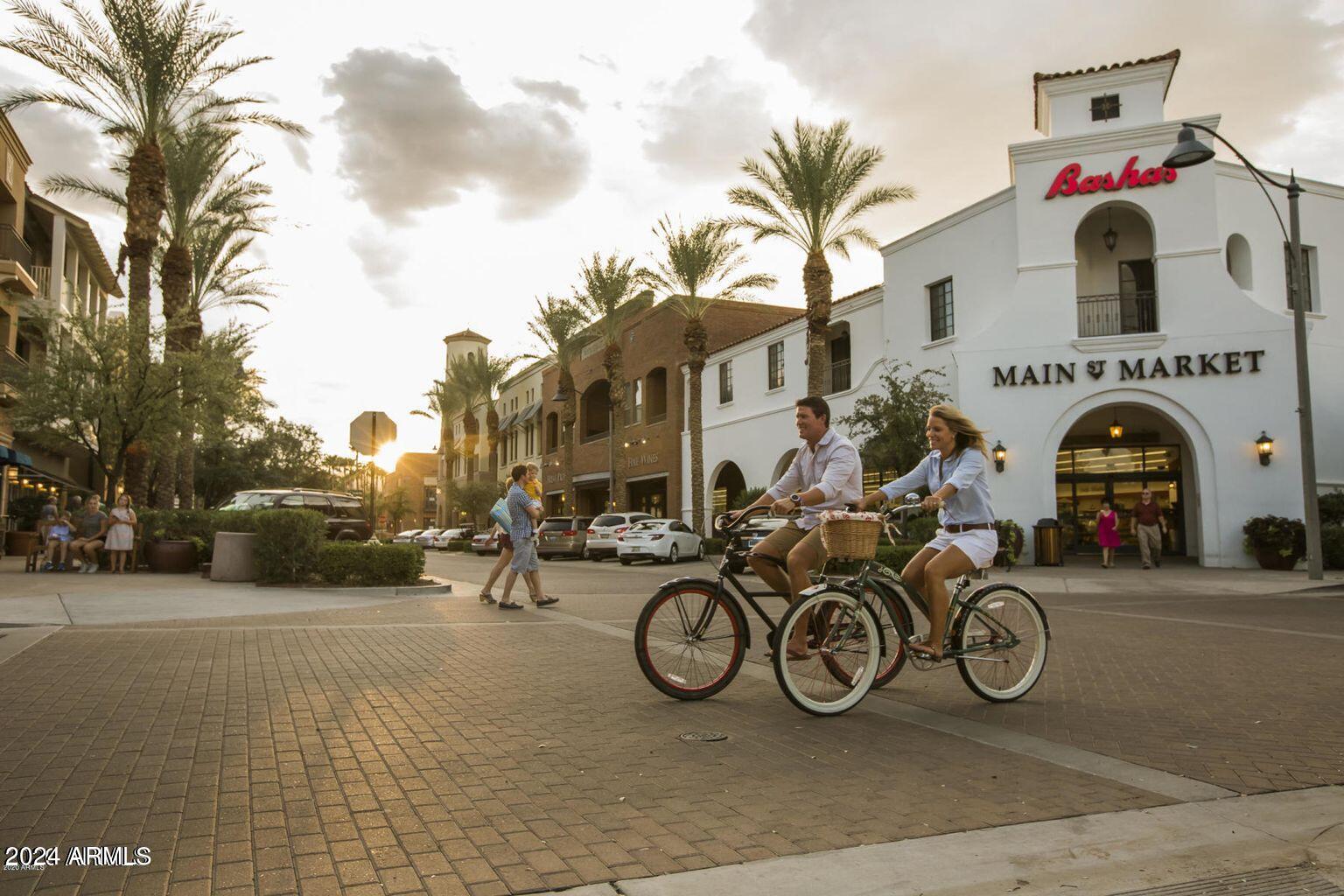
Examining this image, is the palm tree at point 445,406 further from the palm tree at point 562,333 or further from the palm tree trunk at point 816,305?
the palm tree trunk at point 816,305

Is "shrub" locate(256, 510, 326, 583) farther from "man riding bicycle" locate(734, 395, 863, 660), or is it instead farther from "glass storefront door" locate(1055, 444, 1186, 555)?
"glass storefront door" locate(1055, 444, 1186, 555)

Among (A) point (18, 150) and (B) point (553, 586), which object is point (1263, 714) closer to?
(B) point (553, 586)

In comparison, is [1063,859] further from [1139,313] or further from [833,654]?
[1139,313]

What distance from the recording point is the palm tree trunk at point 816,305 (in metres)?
25.4

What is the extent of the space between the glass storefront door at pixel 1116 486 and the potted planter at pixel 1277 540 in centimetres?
491

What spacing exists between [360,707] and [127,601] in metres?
8.21

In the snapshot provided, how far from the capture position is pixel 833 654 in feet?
18.3

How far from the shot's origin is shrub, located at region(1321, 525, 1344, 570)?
752 inches

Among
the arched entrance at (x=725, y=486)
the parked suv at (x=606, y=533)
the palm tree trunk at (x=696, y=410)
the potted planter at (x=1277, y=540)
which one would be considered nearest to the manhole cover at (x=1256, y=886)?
the potted planter at (x=1277, y=540)

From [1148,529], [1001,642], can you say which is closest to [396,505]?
[1148,529]

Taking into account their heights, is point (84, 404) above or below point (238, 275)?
below

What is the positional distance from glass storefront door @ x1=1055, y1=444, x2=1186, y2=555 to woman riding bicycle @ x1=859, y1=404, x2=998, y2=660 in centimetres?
2075

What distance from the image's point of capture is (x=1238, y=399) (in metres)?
20.9

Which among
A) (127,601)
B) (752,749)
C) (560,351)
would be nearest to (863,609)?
(752,749)
